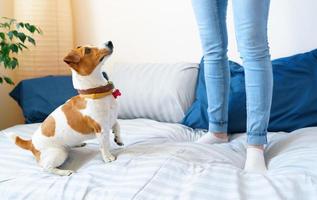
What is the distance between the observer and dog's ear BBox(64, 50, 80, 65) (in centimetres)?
102

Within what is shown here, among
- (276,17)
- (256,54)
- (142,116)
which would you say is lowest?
(142,116)

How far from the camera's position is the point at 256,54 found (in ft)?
3.45

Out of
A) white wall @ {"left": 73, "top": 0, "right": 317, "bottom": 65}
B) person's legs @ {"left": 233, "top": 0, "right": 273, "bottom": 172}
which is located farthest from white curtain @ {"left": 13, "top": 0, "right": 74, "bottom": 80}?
person's legs @ {"left": 233, "top": 0, "right": 273, "bottom": 172}

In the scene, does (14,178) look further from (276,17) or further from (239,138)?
(276,17)

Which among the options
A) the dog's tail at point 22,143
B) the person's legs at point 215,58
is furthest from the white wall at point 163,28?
the dog's tail at point 22,143

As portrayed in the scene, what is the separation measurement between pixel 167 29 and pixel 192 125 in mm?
606

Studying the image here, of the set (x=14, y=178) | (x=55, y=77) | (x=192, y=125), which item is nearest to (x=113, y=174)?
(x=14, y=178)

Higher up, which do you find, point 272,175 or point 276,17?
point 276,17

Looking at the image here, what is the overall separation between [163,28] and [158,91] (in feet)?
1.38

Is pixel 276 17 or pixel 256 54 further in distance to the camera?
pixel 276 17

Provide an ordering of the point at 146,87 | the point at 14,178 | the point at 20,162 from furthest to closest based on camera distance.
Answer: the point at 146,87, the point at 20,162, the point at 14,178

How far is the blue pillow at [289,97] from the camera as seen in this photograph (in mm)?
1438

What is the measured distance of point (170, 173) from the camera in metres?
0.95

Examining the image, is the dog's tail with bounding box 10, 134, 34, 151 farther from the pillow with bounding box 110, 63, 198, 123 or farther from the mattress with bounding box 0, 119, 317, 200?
the pillow with bounding box 110, 63, 198, 123
